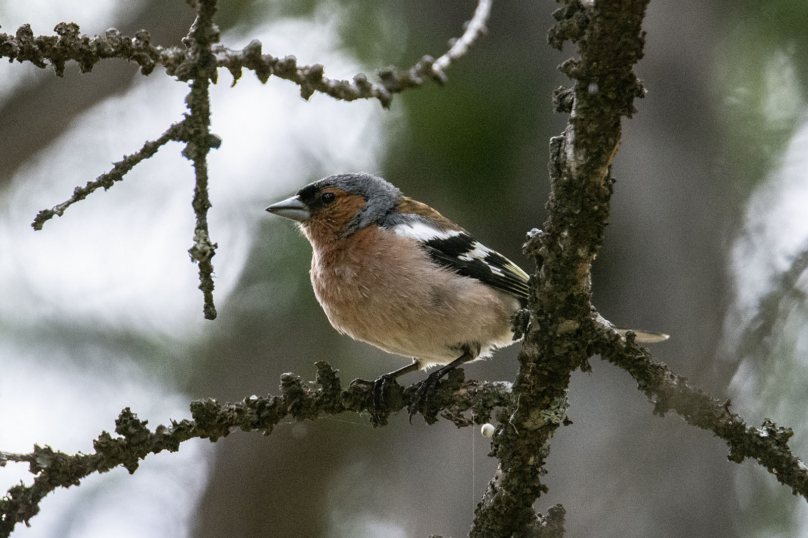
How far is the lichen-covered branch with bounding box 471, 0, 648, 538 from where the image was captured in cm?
228

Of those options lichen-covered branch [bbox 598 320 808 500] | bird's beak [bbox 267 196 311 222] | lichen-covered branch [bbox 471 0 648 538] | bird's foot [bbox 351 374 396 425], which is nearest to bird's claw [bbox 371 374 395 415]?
bird's foot [bbox 351 374 396 425]

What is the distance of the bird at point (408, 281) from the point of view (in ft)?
14.5

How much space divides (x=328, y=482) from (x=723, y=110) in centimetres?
438

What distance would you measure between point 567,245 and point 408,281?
1.95 metres

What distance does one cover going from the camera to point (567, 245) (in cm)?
260

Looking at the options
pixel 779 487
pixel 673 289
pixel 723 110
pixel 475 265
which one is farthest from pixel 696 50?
pixel 779 487

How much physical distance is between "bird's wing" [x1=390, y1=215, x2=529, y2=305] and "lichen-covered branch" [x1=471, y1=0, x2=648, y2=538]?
6.15 ft

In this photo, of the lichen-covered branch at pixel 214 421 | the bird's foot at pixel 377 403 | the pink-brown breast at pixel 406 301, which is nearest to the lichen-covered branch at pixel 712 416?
the lichen-covered branch at pixel 214 421

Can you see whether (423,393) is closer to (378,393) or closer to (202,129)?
(378,393)

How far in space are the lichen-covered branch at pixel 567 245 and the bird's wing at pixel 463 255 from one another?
1875 millimetres

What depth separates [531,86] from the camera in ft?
20.1

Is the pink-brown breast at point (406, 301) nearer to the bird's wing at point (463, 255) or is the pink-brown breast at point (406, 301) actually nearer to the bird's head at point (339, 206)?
the bird's wing at point (463, 255)

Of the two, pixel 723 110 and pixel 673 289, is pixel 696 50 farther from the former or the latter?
pixel 673 289

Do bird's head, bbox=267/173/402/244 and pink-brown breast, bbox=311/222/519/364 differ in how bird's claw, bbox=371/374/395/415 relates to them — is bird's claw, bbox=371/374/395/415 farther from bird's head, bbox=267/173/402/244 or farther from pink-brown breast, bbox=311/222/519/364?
bird's head, bbox=267/173/402/244
